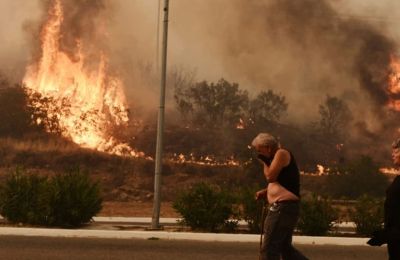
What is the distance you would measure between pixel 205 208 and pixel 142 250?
333cm

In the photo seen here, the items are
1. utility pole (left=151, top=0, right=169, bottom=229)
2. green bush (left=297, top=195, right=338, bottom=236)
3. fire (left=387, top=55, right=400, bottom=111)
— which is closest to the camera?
green bush (left=297, top=195, right=338, bottom=236)

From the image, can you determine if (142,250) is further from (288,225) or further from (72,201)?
(288,225)

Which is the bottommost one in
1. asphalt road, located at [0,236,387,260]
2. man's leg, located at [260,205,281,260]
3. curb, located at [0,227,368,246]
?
asphalt road, located at [0,236,387,260]

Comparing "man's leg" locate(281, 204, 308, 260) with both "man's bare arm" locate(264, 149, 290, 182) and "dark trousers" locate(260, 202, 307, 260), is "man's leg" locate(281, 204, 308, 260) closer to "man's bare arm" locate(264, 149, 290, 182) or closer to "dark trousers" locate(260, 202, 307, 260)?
"dark trousers" locate(260, 202, 307, 260)

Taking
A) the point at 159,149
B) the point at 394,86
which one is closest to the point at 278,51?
the point at 394,86

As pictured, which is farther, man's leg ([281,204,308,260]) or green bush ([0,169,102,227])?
green bush ([0,169,102,227])

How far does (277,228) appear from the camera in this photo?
6105 millimetres

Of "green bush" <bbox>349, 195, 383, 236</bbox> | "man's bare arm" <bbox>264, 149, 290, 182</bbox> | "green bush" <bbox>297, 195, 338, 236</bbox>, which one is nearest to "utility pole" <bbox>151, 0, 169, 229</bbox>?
"green bush" <bbox>297, 195, 338, 236</bbox>

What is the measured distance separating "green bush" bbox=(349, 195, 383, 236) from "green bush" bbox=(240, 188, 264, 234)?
2205 mm

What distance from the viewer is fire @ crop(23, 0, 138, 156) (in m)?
53.2

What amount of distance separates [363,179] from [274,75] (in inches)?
1287

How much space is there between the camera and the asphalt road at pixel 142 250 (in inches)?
360

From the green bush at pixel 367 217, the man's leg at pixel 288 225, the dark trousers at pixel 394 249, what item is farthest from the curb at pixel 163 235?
the dark trousers at pixel 394 249

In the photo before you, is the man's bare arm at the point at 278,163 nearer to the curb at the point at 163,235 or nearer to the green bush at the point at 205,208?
the curb at the point at 163,235
